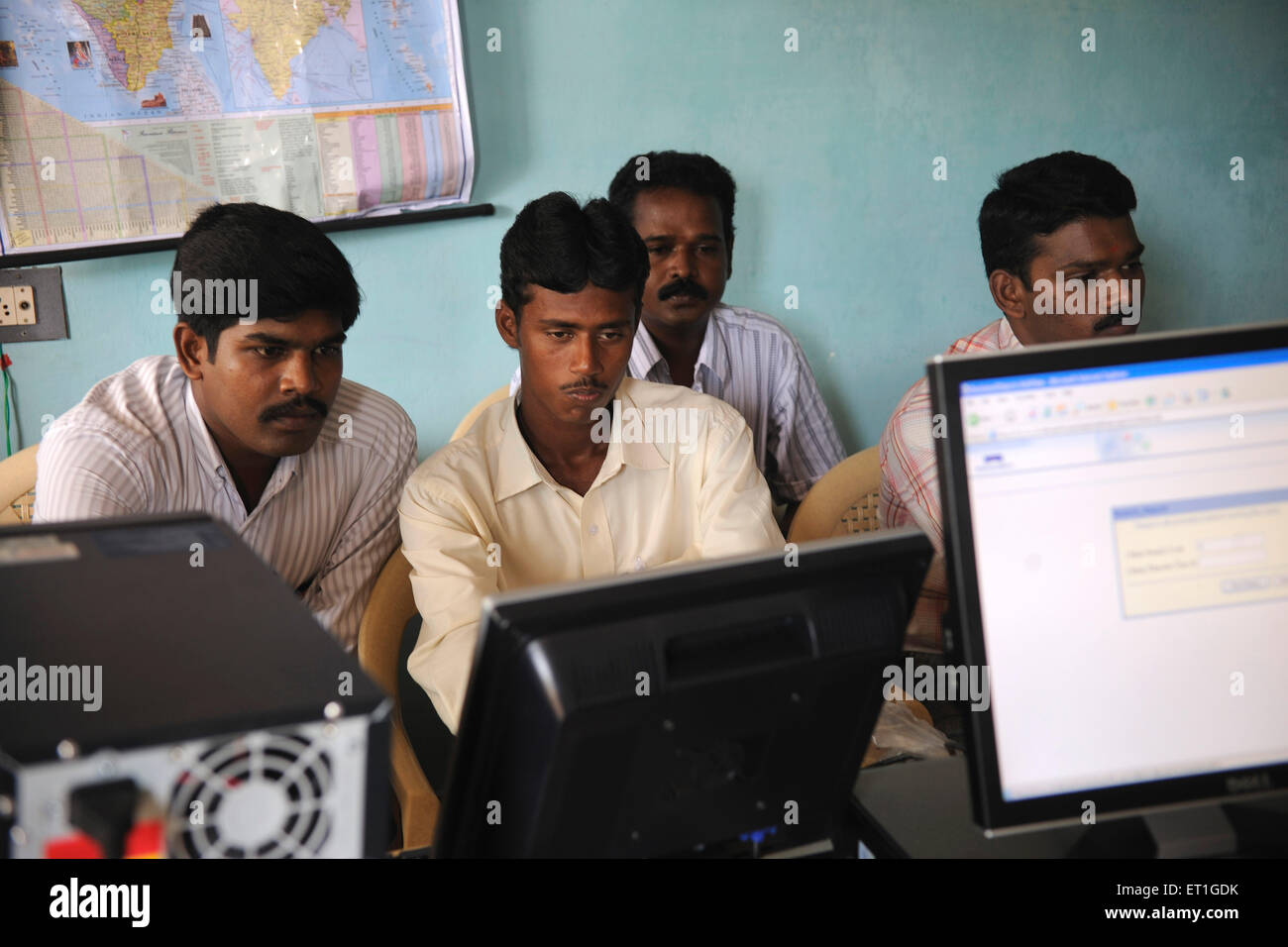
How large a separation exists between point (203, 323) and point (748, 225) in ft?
4.25

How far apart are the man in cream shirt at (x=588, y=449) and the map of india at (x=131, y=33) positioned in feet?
2.86

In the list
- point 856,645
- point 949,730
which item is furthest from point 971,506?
point 949,730

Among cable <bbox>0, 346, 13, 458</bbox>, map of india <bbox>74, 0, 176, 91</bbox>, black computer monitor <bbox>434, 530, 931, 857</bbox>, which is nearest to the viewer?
black computer monitor <bbox>434, 530, 931, 857</bbox>

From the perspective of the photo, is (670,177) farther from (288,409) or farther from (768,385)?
(288,409)

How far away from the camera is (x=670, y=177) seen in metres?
2.28

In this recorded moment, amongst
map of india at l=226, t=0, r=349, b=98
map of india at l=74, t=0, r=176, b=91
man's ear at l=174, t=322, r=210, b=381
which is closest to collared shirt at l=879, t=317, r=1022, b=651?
man's ear at l=174, t=322, r=210, b=381

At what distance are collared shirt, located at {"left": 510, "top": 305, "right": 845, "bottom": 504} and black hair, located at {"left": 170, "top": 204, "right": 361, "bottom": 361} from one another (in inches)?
29.5

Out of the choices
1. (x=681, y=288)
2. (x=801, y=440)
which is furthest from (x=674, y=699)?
(x=801, y=440)

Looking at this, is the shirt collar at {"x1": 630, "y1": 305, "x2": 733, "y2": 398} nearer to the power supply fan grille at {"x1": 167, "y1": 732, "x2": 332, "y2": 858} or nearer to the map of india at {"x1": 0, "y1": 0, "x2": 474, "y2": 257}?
the map of india at {"x1": 0, "y1": 0, "x2": 474, "y2": 257}

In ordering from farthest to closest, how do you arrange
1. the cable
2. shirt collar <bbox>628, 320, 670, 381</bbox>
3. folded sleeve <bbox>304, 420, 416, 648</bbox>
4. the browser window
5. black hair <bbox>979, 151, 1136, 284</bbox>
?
shirt collar <bbox>628, 320, 670, 381</bbox>, the cable, black hair <bbox>979, 151, 1136, 284</bbox>, folded sleeve <bbox>304, 420, 416, 648</bbox>, the browser window

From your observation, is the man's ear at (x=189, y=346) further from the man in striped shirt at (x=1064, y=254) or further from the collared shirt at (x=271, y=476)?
the man in striped shirt at (x=1064, y=254)

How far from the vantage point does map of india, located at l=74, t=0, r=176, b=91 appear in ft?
6.75

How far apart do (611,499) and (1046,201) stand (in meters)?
0.95
